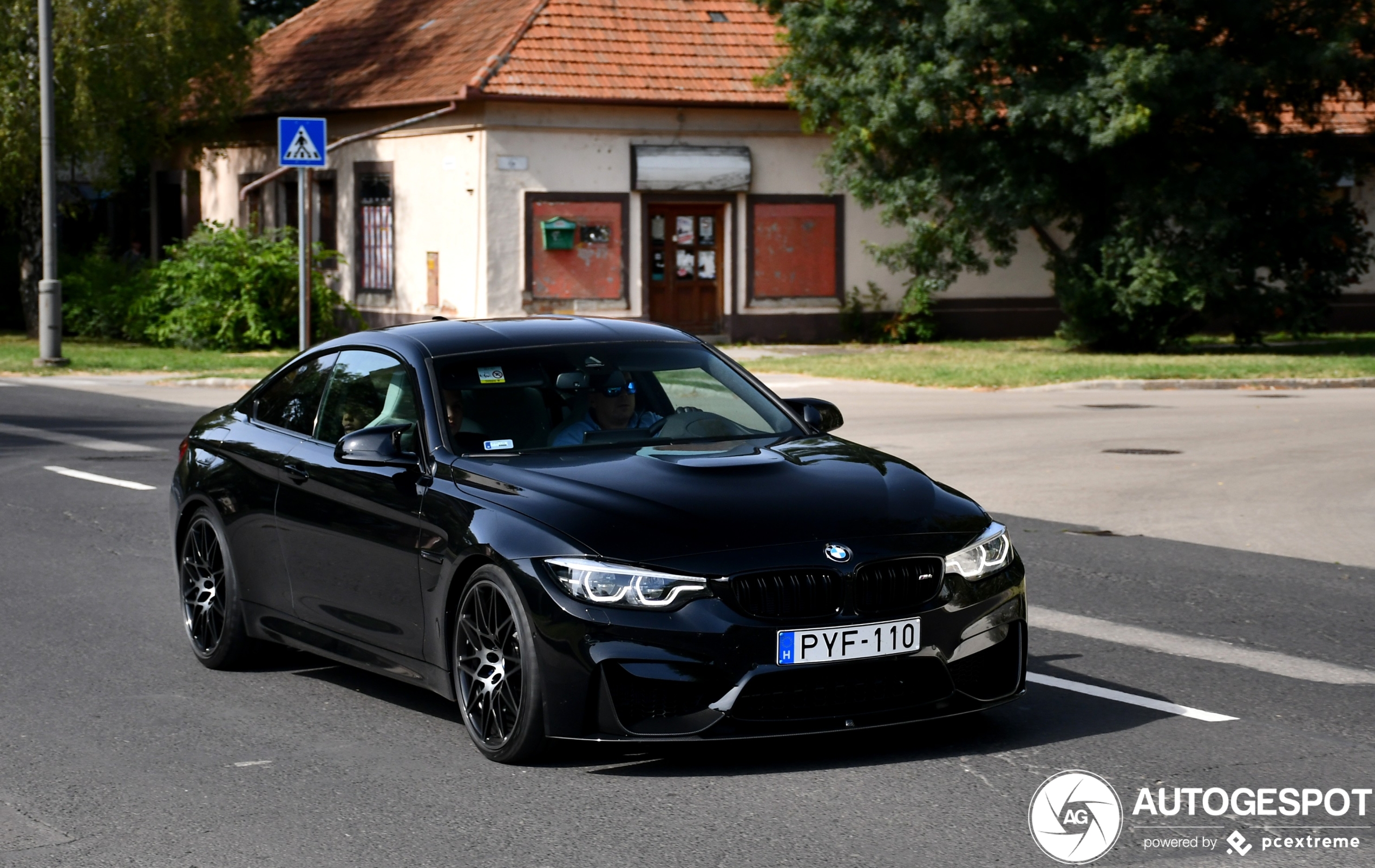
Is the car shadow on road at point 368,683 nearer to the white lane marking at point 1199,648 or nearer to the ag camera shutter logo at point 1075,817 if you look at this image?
the ag camera shutter logo at point 1075,817

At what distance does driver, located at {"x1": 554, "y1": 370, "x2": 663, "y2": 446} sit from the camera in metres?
6.77

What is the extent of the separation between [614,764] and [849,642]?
897 mm

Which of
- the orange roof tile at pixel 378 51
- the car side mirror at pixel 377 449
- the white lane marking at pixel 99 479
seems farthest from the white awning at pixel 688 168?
the car side mirror at pixel 377 449

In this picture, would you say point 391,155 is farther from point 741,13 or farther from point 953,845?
point 953,845

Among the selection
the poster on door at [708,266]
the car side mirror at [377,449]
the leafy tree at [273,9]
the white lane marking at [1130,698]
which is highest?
the leafy tree at [273,9]

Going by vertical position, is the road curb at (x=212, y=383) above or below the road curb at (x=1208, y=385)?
below

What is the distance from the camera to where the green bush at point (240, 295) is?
30.5 meters

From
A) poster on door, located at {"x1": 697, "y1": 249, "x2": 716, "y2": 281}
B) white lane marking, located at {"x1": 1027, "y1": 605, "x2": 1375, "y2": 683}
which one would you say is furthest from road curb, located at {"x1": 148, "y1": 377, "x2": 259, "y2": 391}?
white lane marking, located at {"x1": 1027, "y1": 605, "x2": 1375, "y2": 683}

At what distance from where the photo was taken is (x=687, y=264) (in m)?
31.7

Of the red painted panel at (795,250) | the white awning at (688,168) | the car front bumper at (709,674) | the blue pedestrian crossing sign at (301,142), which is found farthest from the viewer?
the red painted panel at (795,250)

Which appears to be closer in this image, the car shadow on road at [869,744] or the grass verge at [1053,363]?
the car shadow on road at [869,744]

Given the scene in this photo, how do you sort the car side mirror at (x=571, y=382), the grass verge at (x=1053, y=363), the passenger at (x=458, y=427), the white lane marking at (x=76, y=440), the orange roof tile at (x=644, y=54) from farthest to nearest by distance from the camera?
the orange roof tile at (x=644, y=54), the grass verge at (x=1053, y=363), the white lane marking at (x=76, y=440), the car side mirror at (x=571, y=382), the passenger at (x=458, y=427)

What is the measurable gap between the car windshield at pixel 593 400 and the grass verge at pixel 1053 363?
16940 millimetres

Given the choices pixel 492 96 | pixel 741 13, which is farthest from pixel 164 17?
pixel 741 13
